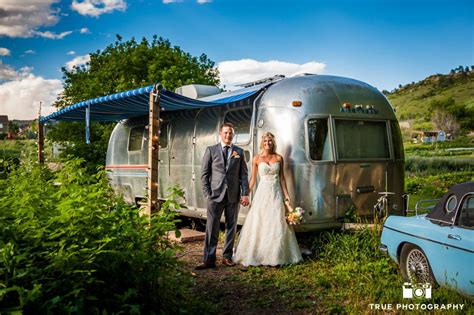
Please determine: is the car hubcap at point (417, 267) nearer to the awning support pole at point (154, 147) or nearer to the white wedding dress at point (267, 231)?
the white wedding dress at point (267, 231)

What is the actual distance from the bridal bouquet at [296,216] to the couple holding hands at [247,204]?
12 centimetres

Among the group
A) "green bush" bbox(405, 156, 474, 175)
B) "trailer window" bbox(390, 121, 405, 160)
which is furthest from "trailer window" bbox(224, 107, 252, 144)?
"green bush" bbox(405, 156, 474, 175)

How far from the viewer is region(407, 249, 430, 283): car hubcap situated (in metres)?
5.04

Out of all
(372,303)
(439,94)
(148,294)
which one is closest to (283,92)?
(372,303)

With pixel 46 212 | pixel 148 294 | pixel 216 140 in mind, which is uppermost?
pixel 216 140

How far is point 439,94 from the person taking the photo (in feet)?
253

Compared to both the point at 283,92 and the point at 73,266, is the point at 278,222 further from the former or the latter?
the point at 73,266

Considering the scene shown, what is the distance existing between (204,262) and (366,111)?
12.3 ft

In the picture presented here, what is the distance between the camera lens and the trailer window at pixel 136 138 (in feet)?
37.3

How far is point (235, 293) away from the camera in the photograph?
550 centimetres

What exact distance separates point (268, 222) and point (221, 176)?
106 cm

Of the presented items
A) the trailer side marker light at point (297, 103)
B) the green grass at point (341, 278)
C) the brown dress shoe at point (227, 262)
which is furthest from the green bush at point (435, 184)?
the brown dress shoe at point (227, 262)

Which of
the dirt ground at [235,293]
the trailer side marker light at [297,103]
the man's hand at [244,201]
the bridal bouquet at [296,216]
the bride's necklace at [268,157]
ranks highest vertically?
the trailer side marker light at [297,103]

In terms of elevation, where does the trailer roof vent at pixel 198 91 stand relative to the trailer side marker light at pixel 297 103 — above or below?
above
